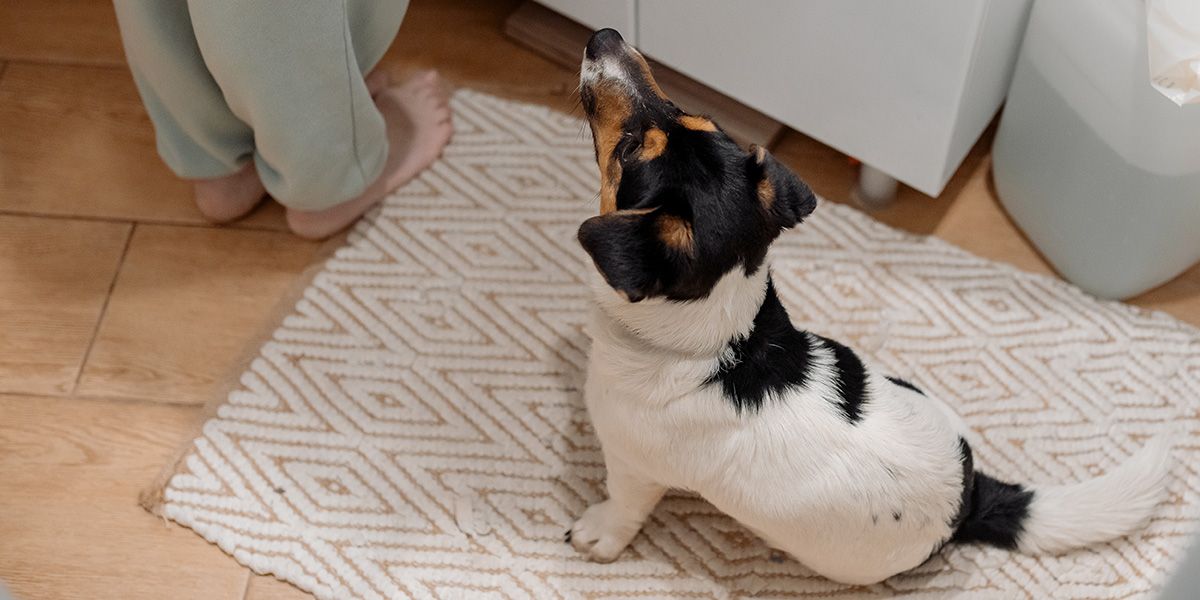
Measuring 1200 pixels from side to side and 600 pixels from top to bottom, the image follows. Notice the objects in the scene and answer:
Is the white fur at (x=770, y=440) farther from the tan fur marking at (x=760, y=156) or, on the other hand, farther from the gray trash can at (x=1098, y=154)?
the gray trash can at (x=1098, y=154)

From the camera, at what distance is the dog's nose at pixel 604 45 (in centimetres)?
125

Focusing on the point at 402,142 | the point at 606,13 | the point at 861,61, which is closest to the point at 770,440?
the point at 861,61

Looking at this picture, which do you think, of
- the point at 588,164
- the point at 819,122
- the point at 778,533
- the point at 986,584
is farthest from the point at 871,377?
the point at 588,164

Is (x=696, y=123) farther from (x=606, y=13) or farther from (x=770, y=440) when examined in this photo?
(x=606, y=13)

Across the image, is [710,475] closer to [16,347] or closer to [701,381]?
[701,381]

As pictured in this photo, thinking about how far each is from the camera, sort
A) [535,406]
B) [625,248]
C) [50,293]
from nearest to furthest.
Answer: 1. [625,248]
2. [535,406]
3. [50,293]

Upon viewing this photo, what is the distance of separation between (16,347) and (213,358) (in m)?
0.30

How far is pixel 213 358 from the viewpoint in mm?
1687

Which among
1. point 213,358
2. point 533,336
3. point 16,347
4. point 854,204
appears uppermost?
point 854,204

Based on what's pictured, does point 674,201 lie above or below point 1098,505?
above

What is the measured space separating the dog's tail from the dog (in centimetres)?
5

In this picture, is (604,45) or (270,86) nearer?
(604,45)

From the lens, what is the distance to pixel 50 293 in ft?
5.72

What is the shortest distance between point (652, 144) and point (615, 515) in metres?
0.54
